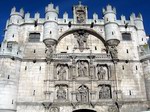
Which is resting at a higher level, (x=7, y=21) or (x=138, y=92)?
(x=7, y=21)

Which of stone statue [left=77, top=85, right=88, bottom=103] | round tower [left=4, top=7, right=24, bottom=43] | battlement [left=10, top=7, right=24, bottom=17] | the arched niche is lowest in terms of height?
stone statue [left=77, top=85, right=88, bottom=103]

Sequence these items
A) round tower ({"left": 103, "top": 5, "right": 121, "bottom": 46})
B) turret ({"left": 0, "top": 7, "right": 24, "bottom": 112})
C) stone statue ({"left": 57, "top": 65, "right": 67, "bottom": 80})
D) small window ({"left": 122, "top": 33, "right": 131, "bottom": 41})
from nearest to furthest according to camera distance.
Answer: turret ({"left": 0, "top": 7, "right": 24, "bottom": 112})
stone statue ({"left": 57, "top": 65, "right": 67, "bottom": 80})
round tower ({"left": 103, "top": 5, "right": 121, "bottom": 46})
small window ({"left": 122, "top": 33, "right": 131, "bottom": 41})

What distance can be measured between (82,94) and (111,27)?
909 cm

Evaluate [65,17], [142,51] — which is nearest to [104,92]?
[142,51]

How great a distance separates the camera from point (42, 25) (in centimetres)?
2747

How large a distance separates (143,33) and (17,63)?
1593cm

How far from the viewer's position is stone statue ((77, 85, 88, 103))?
23.2 metres

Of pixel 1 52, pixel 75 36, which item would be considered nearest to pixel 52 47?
pixel 75 36

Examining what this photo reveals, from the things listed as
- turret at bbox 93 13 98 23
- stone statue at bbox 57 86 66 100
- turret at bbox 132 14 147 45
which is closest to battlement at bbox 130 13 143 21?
turret at bbox 132 14 147 45

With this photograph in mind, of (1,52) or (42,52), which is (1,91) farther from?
(42,52)

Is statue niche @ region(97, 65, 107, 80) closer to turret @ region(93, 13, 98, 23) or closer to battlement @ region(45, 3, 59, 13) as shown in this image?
turret @ region(93, 13, 98, 23)

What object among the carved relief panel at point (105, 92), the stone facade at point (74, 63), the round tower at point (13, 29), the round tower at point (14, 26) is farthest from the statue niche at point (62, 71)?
the round tower at point (14, 26)

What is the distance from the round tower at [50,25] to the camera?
25895mm

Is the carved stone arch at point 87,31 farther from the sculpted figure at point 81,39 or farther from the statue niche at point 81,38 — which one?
the sculpted figure at point 81,39
